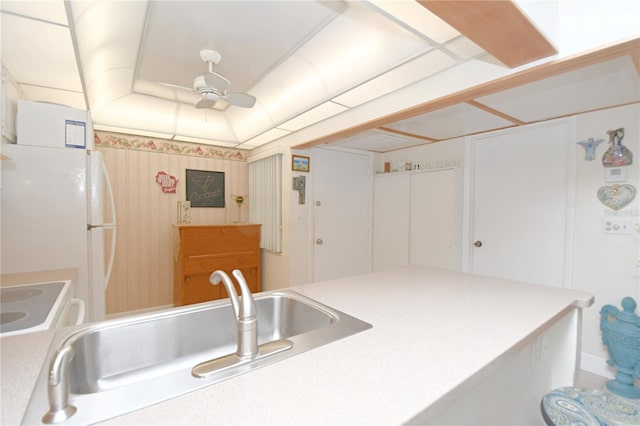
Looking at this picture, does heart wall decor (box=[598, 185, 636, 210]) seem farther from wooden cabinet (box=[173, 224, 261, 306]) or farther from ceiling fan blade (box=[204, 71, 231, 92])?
wooden cabinet (box=[173, 224, 261, 306])

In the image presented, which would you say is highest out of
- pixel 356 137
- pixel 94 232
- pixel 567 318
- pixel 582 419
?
pixel 356 137

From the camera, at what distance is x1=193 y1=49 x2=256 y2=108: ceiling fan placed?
198 cm

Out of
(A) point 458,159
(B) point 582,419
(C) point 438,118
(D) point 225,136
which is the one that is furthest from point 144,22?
(A) point 458,159

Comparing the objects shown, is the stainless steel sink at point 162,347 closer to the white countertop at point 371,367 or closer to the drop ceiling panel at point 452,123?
the white countertop at point 371,367

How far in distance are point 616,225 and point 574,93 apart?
3.62 feet

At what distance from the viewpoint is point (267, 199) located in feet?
12.6

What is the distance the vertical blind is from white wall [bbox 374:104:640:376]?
292 cm

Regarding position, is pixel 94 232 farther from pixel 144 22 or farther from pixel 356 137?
pixel 356 137

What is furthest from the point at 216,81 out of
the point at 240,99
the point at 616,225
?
the point at 616,225

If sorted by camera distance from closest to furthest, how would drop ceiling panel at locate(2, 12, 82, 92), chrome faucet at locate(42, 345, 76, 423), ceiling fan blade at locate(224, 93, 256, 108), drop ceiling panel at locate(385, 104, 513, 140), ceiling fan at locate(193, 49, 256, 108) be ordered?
chrome faucet at locate(42, 345, 76, 423)
drop ceiling panel at locate(2, 12, 82, 92)
ceiling fan at locate(193, 49, 256, 108)
ceiling fan blade at locate(224, 93, 256, 108)
drop ceiling panel at locate(385, 104, 513, 140)

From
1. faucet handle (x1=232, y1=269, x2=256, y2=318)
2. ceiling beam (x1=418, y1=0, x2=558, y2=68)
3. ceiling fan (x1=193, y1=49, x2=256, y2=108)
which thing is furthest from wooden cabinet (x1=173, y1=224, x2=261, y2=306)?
ceiling beam (x1=418, y1=0, x2=558, y2=68)

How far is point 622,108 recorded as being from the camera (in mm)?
2305

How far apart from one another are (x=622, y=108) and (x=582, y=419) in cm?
252

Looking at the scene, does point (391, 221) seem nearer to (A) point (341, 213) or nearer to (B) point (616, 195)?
(A) point (341, 213)
